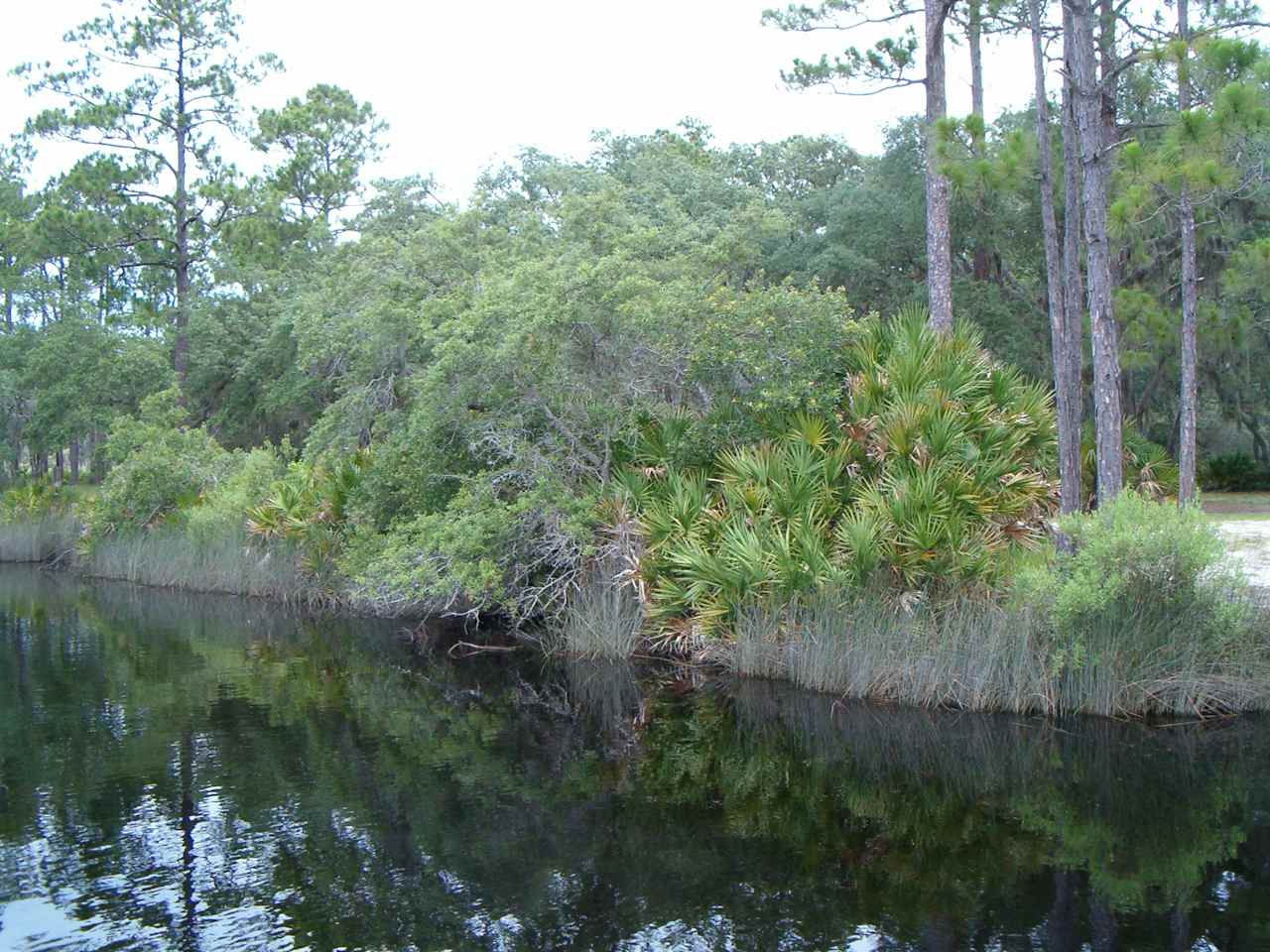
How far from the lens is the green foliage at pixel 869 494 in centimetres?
1315

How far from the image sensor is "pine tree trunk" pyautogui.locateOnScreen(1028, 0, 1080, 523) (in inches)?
593

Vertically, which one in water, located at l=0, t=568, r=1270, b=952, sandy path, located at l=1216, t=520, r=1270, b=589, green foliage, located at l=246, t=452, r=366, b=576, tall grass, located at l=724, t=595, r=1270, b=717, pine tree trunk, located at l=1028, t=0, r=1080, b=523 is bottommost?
water, located at l=0, t=568, r=1270, b=952

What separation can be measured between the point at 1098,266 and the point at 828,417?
3641 mm

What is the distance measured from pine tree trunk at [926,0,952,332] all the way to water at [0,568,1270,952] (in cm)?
892

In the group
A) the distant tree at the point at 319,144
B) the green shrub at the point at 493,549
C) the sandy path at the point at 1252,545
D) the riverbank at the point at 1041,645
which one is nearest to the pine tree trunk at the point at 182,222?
the distant tree at the point at 319,144

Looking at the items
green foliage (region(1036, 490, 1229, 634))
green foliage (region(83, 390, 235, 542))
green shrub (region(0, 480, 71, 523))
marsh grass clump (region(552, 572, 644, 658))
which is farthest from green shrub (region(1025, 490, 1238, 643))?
green shrub (region(0, 480, 71, 523))

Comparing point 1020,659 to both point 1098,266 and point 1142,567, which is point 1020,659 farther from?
point 1098,266

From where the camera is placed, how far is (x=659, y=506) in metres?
15.3

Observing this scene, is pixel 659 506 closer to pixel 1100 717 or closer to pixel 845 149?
pixel 1100 717

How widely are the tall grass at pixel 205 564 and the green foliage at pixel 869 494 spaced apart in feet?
32.1

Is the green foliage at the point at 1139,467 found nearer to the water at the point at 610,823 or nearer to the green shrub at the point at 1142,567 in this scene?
the green shrub at the point at 1142,567

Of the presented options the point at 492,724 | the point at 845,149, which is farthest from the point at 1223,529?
the point at 845,149

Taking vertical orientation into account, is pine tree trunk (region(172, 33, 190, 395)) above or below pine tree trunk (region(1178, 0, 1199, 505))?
above

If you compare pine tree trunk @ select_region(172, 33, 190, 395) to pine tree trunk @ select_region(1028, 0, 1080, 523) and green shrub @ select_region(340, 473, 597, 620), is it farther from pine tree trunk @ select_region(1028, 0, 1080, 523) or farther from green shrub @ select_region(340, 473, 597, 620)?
pine tree trunk @ select_region(1028, 0, 1080, 523)
